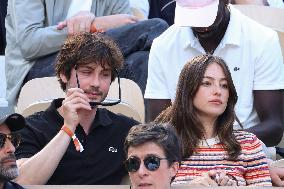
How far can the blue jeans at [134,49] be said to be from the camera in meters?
6.19

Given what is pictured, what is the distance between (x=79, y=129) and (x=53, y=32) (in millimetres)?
1778

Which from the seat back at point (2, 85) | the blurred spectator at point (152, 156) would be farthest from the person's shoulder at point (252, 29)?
the seat back at point (2, 85)

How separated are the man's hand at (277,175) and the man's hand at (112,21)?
2097 mm

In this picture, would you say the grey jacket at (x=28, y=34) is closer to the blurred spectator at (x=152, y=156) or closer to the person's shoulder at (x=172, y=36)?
the person's shoulder at (x=172, y=36)

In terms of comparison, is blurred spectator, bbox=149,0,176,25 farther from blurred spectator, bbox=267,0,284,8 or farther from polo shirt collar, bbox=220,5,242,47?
polo shirt collar, bbox=220,5,242,47

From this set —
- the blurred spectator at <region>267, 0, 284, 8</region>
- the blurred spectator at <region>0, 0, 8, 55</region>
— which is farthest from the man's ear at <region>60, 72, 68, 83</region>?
the blurred spectator at <region>267, 0, 284, 8</region>

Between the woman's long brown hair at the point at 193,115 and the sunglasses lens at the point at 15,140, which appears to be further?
the woman's long brown hair at the point at 193,115

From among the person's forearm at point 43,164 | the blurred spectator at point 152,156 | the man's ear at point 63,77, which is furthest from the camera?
the man's ear at point 63,77

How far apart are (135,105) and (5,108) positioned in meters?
1.11

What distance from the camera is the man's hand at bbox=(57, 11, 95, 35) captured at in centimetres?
642

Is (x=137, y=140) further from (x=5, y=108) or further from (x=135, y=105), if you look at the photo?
(x=5, y=108)

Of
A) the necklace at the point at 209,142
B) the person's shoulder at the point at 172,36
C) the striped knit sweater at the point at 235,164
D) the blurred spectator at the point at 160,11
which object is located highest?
the person's shoulder at the point at 172,36

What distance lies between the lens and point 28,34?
21.4ft

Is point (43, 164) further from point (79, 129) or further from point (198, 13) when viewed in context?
point (198, 13)
